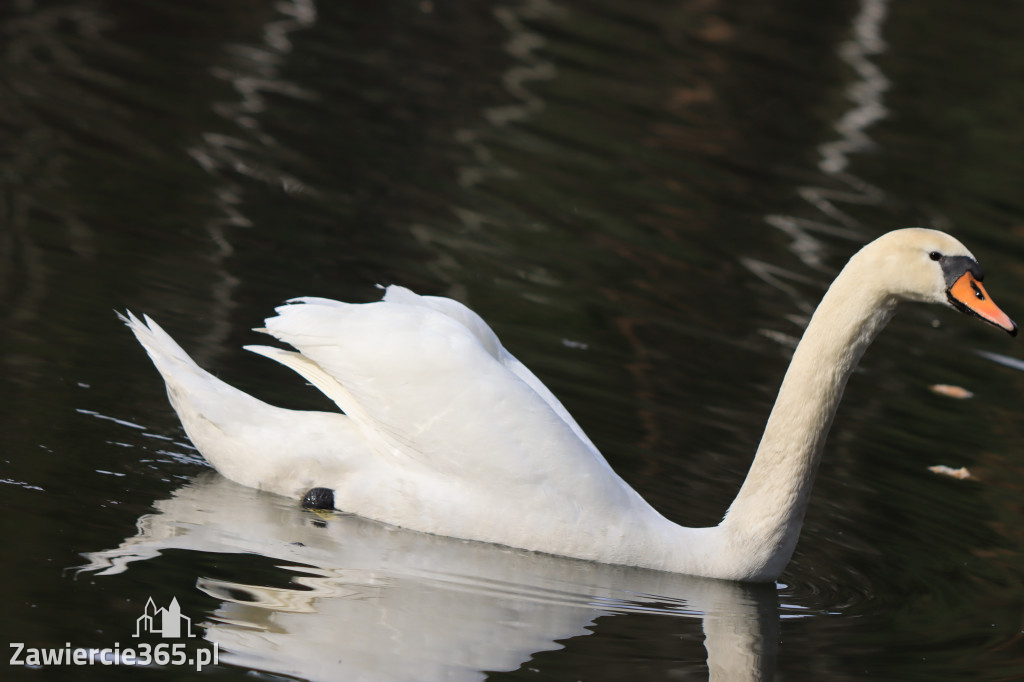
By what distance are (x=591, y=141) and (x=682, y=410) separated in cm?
639

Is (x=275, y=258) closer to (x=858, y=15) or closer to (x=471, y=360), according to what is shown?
(x=471, y=360)

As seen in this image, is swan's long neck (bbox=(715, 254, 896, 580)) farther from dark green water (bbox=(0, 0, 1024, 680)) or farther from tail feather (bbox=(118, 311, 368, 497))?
tail feather (bbox=(118, 311, 368, 497))

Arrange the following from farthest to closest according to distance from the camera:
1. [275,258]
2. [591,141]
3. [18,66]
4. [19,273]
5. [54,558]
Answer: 1. [591,141]
2. [18,66]
3. [275,258]
4. [19,273]
5. [54,558]

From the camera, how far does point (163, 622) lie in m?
4.70

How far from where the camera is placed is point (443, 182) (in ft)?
38.5

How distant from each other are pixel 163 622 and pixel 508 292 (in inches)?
198

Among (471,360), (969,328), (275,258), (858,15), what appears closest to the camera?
(471,360)

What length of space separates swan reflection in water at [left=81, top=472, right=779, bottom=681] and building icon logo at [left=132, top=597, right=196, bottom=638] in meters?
0.08

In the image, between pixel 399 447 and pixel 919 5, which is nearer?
pixel 399 447

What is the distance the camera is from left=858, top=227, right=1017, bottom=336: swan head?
5684 mm

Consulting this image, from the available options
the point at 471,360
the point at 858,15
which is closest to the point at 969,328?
the point at 471,360

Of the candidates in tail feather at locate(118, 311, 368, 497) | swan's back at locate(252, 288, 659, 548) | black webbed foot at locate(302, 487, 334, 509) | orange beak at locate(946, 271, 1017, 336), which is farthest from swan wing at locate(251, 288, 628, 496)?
orange beak at locate(946, 271, 1017, 336)

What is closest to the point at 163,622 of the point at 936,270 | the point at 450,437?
the point at 450,437

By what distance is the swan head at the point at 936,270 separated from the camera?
5684mm
